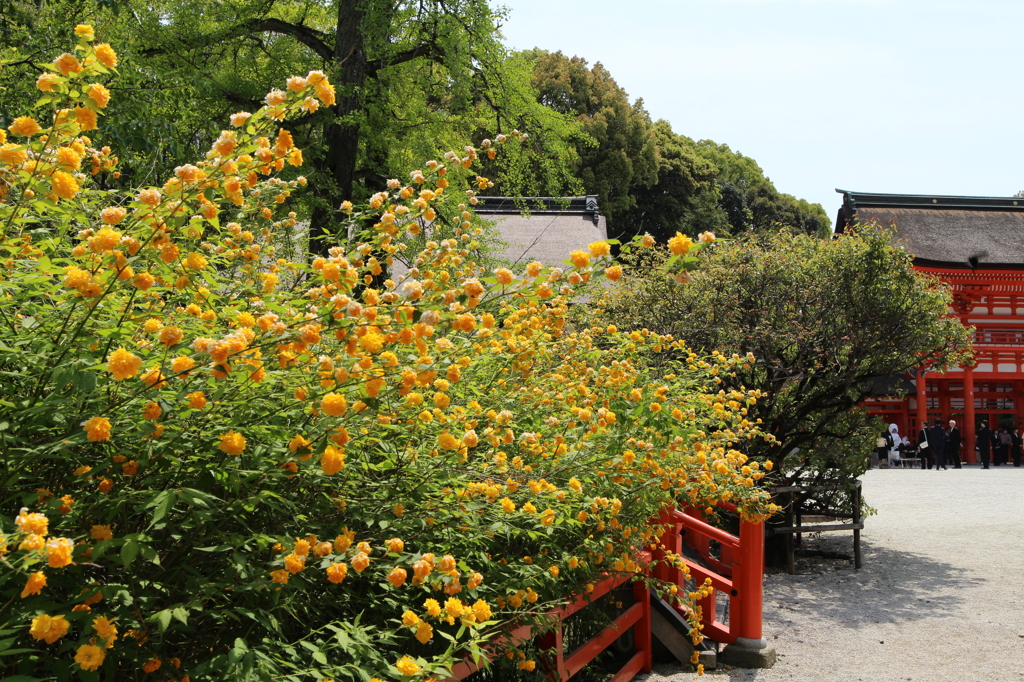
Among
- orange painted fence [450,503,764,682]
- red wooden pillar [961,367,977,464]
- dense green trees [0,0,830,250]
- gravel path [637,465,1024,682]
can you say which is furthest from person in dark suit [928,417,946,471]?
orange painted fence [450,503,764,682]

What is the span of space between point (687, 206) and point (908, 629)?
90.9 ft

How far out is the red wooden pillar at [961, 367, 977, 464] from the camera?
24.8m

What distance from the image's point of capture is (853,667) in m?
5.25

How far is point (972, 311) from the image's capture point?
1011 inches

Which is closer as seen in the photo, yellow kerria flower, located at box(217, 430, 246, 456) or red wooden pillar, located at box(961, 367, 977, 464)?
yellow kerria flower, located at box(217, 430, 246, 456)

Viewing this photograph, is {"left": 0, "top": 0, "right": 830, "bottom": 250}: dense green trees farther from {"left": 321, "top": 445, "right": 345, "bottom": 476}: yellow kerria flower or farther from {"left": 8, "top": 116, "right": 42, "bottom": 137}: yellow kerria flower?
{"left": 321, "top": 445, "right": 345, "bottom": 476}: yellow kerria flower

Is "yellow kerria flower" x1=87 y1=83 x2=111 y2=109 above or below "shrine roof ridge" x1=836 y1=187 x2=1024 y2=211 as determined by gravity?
below

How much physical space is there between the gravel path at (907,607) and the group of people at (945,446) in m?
10.7

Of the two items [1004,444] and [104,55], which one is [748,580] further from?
[1004,444]

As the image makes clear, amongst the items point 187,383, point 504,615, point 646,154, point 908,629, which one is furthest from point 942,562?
point 646,154

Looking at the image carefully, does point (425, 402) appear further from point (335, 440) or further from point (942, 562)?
point (942, 562)

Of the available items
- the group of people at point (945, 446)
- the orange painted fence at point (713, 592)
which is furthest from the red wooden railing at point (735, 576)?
the group of people at point (945, 446)

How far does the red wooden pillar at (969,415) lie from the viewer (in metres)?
24.8

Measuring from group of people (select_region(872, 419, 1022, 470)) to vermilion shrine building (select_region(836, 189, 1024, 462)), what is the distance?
0.72m
